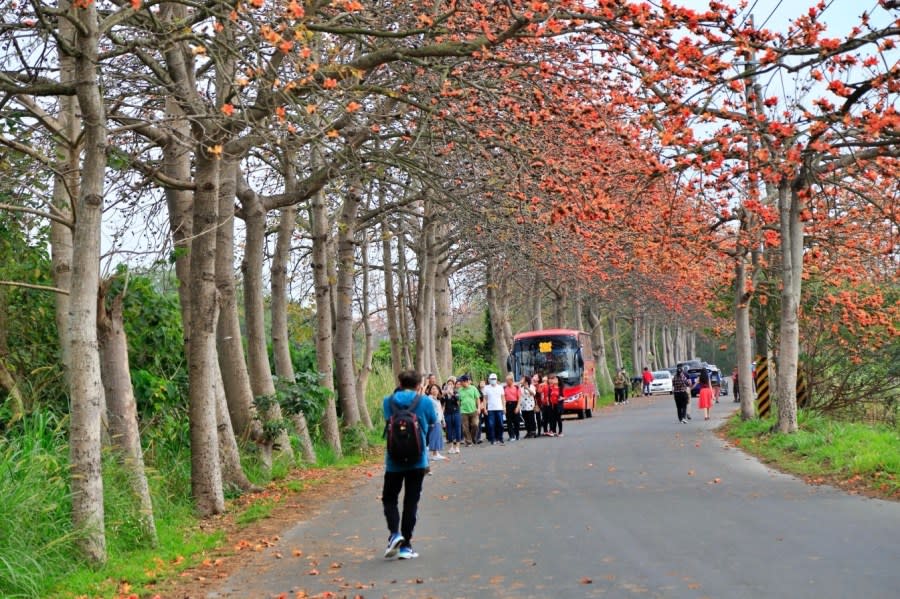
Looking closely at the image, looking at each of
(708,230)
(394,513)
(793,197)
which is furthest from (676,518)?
(708,230)

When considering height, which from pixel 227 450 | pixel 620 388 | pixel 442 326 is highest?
pixel 442 326

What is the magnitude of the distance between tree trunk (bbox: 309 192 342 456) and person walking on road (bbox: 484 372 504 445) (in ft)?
16.4

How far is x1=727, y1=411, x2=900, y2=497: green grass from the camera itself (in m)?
14.9

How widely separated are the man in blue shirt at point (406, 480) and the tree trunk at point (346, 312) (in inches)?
497

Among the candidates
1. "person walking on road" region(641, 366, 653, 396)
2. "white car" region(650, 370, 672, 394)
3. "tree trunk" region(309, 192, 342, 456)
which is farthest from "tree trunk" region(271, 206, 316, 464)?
"white car" region(650, 370, 672, 394)

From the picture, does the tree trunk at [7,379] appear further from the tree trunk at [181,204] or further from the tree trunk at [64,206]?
the tree trunk at [181,204]

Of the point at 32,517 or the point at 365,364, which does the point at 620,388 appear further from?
the point at 32,517

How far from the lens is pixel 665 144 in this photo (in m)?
12.4

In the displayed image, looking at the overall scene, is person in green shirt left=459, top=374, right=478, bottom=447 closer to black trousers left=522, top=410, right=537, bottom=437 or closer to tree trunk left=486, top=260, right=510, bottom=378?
black trousers left=522, top=410, right=537, bottom=437

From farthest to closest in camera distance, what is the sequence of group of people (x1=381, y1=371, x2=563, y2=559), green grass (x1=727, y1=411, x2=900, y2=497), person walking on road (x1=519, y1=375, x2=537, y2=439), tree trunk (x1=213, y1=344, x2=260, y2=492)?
person walking on road (x1=519, y1=375, x2=537, y2=439), group of people (x1=381, y1=371, x2=563, y2=559), tree trunk (x1=213, y1=344, x2=260, y2=492), green grass (x1=727, y1=411, x2=900, y2=497)

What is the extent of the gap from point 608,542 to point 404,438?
1.99m

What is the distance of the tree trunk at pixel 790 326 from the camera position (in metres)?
21.6

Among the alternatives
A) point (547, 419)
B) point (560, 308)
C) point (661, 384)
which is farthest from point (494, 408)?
point (661, 384)

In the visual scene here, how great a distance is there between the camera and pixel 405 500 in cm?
1051
